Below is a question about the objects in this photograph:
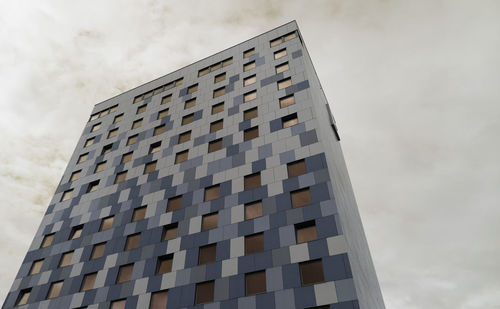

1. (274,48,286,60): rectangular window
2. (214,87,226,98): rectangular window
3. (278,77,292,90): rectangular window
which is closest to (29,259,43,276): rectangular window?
(214,87,226,98): rectangular window

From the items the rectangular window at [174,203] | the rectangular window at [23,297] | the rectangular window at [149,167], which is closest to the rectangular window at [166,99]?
the rectangular window at [149,167]

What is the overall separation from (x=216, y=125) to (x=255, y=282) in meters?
18.2

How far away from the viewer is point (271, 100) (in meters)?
33.8

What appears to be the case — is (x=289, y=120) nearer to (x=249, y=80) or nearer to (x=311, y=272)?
(x=249, y=80)

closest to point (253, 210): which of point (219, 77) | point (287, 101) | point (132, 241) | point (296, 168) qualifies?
point (296, 168)

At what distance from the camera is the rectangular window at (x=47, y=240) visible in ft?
111

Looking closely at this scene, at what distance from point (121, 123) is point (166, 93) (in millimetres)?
7439

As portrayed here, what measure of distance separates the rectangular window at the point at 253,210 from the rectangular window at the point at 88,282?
47.8 feet

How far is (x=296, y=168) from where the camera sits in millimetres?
27047

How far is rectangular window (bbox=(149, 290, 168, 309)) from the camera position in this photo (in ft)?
78.5

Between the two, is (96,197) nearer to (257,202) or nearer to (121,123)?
(121,123)

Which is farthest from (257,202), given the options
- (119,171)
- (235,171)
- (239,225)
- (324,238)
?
(119,171)

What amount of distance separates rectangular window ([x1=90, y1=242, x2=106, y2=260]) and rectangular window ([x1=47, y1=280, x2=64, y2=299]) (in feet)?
11.3

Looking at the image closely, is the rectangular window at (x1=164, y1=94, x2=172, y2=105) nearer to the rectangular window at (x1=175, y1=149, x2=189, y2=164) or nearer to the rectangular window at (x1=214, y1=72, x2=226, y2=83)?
the rectangular window at (x1=214, y1=72, x2=226, y2=83)
